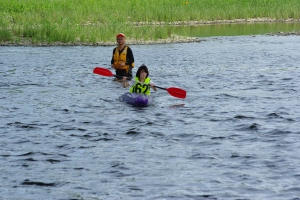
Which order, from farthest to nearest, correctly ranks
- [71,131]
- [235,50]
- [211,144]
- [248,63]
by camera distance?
[235,50]
[248,63]
[71,131]
[211,144]

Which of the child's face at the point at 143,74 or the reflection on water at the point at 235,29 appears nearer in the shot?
the child's face at the point at 143,74

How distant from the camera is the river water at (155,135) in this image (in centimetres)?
1077

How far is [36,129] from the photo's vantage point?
1515 centimetres

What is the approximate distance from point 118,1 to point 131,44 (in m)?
18.6

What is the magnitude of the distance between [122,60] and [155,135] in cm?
848

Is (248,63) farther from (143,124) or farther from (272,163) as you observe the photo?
(272,163)

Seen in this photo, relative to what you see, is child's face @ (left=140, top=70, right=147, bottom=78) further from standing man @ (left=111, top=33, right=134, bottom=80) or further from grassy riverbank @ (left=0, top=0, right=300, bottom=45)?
grassy riverbank @ (left=0, top=0, right=300, bottom=45)

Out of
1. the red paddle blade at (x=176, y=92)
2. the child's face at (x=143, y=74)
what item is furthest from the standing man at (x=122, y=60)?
the red paddle blade at (x=176, y=92)

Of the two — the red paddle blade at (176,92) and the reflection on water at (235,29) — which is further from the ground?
the reflection on water at (235,29)

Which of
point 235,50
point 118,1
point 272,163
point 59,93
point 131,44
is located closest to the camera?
point 272,163

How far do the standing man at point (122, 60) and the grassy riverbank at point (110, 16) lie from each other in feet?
47.6

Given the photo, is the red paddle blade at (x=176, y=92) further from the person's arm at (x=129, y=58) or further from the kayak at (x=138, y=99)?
the person's arm at (x=129, y=58)

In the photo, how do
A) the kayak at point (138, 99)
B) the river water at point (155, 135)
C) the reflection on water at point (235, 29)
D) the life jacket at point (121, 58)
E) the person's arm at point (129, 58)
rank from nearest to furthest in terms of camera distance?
1. the river water at point (155, 135)
2. the kayak at point (138, 99)
3. the person's arm at point (129, 58)
4. the life jacket at point (121, 58)
5. the reflection on water at point (235, 29)

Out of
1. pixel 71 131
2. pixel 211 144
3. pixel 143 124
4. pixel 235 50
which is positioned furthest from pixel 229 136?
pixel 235 50
